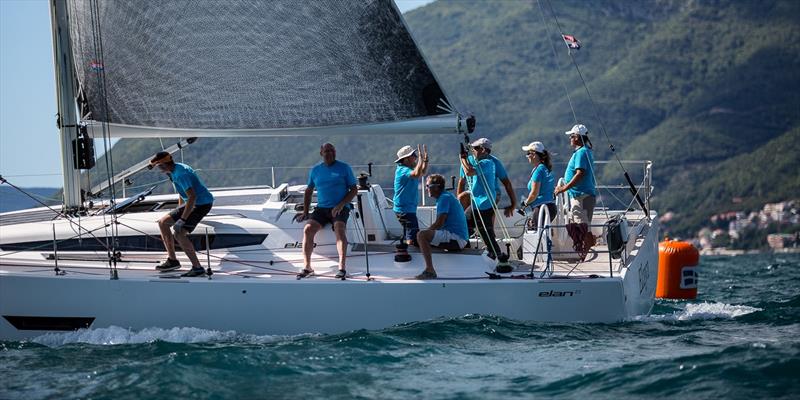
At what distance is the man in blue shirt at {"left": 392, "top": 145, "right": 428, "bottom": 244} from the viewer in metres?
11.4

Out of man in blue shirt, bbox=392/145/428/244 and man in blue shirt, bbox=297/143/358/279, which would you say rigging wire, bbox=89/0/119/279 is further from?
man in blue shirt, bbox=392/145/428/244

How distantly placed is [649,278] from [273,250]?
13.7 ft

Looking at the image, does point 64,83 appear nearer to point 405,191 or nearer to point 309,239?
point 309,239

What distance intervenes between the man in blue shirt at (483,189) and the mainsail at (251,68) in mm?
445

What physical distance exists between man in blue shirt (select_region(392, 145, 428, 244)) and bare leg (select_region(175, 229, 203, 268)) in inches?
79.4

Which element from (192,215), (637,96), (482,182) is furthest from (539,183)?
(637,96)

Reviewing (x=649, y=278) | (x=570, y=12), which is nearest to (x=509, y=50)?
(x=570, y=12)

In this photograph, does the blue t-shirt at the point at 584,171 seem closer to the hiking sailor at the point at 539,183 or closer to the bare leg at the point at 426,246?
the hiking sailor at the point at 539,183

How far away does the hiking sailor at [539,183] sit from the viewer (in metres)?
12.5

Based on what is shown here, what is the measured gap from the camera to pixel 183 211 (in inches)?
439

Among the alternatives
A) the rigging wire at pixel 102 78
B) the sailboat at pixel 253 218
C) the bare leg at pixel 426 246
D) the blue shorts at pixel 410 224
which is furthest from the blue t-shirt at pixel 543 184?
the rigging wire at pixel 102 78

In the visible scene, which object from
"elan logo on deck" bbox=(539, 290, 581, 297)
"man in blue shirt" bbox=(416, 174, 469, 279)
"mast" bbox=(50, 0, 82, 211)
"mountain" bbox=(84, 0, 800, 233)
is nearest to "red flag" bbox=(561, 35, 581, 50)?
"man in blue shirt" bbox=(416, 174, 469, 279)

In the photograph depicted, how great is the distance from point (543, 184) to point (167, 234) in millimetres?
4094

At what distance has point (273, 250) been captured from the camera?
38.4 feet
